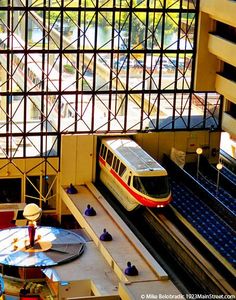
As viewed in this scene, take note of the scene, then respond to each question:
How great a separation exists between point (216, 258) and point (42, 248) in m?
6.62

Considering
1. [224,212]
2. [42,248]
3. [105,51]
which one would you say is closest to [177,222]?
[224,212]

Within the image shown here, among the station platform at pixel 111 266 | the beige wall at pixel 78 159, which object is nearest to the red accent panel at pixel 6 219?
the station platform at pixel 111 266

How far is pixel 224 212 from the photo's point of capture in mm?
39656

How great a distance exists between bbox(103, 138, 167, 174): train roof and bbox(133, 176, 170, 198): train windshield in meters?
0.38

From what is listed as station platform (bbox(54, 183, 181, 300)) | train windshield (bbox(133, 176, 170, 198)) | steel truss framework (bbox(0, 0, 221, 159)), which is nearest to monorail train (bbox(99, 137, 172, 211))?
train windshield (bbox(133, 176, 170, 198))

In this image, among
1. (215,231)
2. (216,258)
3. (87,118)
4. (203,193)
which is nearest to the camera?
(216,258)

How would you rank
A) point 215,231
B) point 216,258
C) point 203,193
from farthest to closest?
point 203,193, point 215,231, point 216,258

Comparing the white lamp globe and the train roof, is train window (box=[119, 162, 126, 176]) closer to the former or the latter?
the train roof

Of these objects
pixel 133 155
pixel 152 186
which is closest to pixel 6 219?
pixel 133 155

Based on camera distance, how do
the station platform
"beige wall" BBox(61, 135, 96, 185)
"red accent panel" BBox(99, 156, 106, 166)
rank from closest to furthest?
1. the station platform
2. "red accent panel" BBox(99, 156, 106, 166)
3. "beige wall" BBox(61, 135, 96, 185)

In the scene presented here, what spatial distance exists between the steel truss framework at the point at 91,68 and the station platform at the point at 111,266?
4621mm

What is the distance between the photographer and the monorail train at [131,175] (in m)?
40.4

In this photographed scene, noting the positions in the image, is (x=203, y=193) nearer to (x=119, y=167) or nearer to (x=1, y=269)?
(x=119, y=167)

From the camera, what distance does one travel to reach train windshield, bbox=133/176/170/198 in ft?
132
